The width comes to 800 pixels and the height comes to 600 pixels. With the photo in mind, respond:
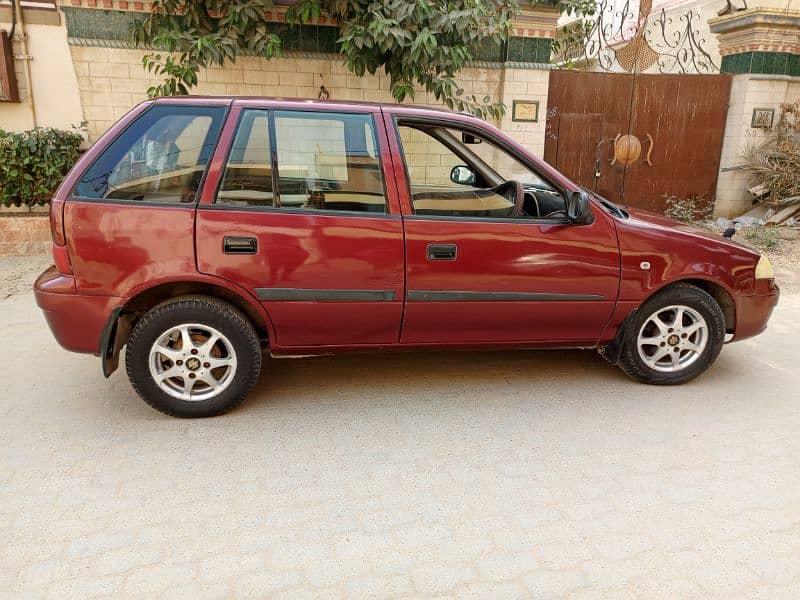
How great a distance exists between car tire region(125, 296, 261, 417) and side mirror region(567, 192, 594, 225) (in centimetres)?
199

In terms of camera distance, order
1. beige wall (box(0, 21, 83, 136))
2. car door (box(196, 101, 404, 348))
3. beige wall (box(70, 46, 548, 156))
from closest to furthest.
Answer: car door (box(196, 101, 404, 348)), beige wall (box(0, 21, 83, 136)), beige wall (box(70, 46, 548, 156))

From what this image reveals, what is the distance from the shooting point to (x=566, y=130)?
9219mm

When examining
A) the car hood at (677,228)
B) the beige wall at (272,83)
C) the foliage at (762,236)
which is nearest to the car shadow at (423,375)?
the car hood at (677,228)

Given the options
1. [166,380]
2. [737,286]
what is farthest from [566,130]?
[166,380]

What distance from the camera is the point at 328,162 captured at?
3473 mm

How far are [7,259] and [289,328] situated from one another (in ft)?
17.9

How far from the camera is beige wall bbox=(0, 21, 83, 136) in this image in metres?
7.57

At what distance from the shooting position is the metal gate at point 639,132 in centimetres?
917

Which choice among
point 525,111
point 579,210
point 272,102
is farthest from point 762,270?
point 525,111

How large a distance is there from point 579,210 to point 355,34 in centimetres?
461

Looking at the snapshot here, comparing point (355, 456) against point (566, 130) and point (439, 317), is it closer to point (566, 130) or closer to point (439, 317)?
point (439, 317)

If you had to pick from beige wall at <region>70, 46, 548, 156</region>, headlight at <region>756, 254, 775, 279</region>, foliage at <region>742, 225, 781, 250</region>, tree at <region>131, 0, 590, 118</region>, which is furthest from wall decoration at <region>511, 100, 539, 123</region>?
headlight at <region>756, 254, 775, 279</region>

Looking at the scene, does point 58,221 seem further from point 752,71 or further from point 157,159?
point 752,71

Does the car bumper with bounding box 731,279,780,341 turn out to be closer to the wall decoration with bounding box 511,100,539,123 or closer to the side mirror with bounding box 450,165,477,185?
the side mirror with bounding box 450,165,477,185
